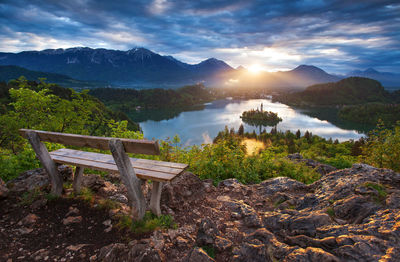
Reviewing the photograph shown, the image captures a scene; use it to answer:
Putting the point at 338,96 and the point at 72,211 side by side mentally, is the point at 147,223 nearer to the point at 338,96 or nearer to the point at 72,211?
the point at 72,211

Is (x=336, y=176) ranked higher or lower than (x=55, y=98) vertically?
lower

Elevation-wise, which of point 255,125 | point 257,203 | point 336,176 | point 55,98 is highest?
point 55,98

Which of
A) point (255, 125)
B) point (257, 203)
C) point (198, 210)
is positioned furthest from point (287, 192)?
point (255, 125)

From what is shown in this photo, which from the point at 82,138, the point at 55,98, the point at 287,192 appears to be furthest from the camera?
the point at 55,98

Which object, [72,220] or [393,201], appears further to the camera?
[72,220]

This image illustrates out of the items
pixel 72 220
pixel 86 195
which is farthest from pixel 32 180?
pixel 72 220

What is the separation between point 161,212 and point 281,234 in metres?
1.79

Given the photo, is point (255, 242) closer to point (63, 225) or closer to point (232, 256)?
point (232, 256)

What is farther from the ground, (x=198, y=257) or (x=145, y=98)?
(x=145, y=98)

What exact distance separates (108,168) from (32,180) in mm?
2006

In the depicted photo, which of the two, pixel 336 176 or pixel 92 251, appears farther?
pixel 336 176

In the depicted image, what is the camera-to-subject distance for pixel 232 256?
2.45 meters

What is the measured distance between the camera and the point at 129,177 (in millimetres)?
2658

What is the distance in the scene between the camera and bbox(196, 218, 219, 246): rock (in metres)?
2.64
